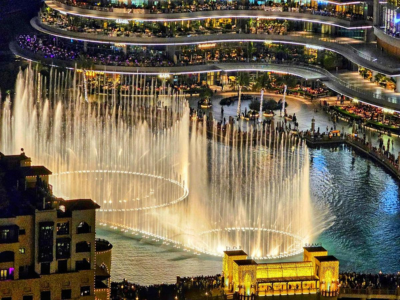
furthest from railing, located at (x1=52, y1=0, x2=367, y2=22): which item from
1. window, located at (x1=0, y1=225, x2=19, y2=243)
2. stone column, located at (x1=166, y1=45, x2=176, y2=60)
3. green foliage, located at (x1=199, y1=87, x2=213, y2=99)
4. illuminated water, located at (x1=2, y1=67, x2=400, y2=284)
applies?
window, located at (x1=0, y1=225, x2=19, y2=243)

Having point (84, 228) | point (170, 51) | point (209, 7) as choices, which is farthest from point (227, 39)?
point (84, 228)

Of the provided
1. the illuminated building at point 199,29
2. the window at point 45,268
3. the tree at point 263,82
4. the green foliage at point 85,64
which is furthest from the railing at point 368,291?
the green foliage at point 85,64

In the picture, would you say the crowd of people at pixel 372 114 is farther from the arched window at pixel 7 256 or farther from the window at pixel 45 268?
the arched window at pixel 7 256

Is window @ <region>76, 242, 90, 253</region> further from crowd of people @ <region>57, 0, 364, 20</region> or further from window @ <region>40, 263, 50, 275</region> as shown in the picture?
crowd of people @ <region>57, 0, 364, 20</region>

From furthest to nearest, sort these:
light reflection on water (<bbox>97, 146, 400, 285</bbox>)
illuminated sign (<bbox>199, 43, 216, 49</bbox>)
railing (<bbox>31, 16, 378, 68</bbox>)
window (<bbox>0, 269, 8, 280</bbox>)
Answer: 1. illuminated sign (<bbox>199, 43, 216, 49</bbox>)
2. railing (<bbox>31, 16, 378, 68</bbox>)
3. light reflection on water (<bbox>97, 146, 400, 285</bbox>)
4. window (<bbox>0, 269, 8, 280</bbox>)

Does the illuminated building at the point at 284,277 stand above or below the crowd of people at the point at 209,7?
below

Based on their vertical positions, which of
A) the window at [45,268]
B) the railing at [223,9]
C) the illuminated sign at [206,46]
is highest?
the railing at [223,9]

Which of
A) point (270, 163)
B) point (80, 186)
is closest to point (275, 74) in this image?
point (270, 163)

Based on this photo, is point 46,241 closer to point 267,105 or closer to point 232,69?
point 267,105
